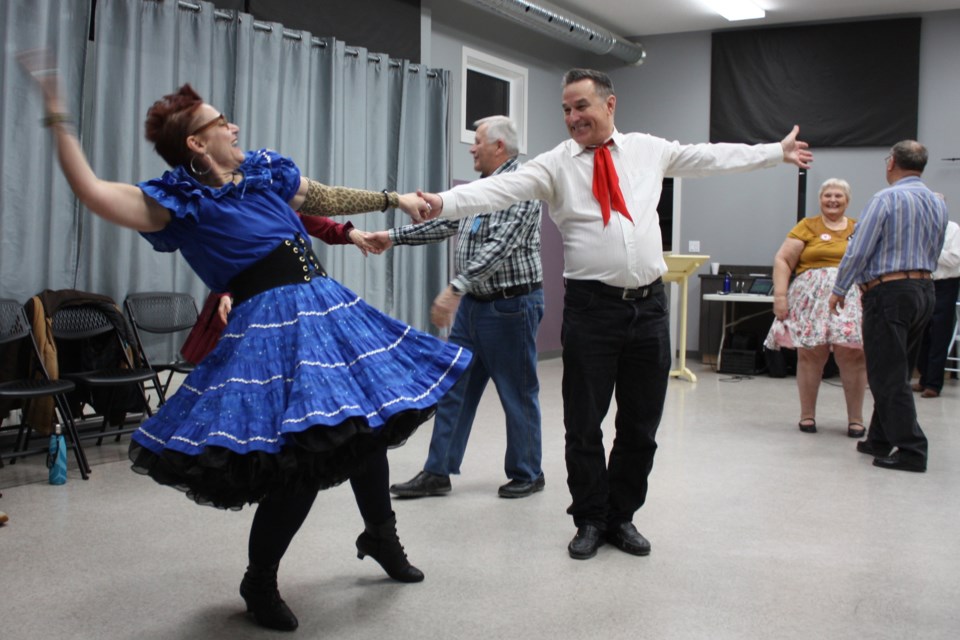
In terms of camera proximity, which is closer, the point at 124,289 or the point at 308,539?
the point at 308,539

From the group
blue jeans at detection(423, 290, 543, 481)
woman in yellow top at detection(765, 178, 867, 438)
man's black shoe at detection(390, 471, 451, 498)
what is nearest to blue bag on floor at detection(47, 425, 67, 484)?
man's black shoe at detection(390, 471, 451, 498)

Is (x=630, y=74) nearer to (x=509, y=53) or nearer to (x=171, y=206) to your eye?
(x=509, y=53)

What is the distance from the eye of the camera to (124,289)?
16.0 ft

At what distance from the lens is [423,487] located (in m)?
3.59

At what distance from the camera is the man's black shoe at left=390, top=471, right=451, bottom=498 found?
11.7 ft

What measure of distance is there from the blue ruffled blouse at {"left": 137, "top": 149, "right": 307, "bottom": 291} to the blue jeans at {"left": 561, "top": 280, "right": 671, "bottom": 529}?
1.02m

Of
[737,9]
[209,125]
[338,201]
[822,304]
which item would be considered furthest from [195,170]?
[737,9]

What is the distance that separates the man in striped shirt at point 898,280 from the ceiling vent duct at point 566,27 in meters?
4.07

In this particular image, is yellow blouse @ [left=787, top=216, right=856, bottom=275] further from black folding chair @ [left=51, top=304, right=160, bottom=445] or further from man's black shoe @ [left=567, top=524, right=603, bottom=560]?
black folding chair @ [left=51, top=304, right=160, bottom=445]

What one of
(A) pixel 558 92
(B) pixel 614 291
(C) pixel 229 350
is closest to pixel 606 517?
(B) pixel 614 291

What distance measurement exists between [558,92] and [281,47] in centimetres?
437

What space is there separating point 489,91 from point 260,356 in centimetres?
684

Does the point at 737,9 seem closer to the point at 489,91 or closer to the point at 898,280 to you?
the point at 489,91

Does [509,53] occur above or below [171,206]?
above
